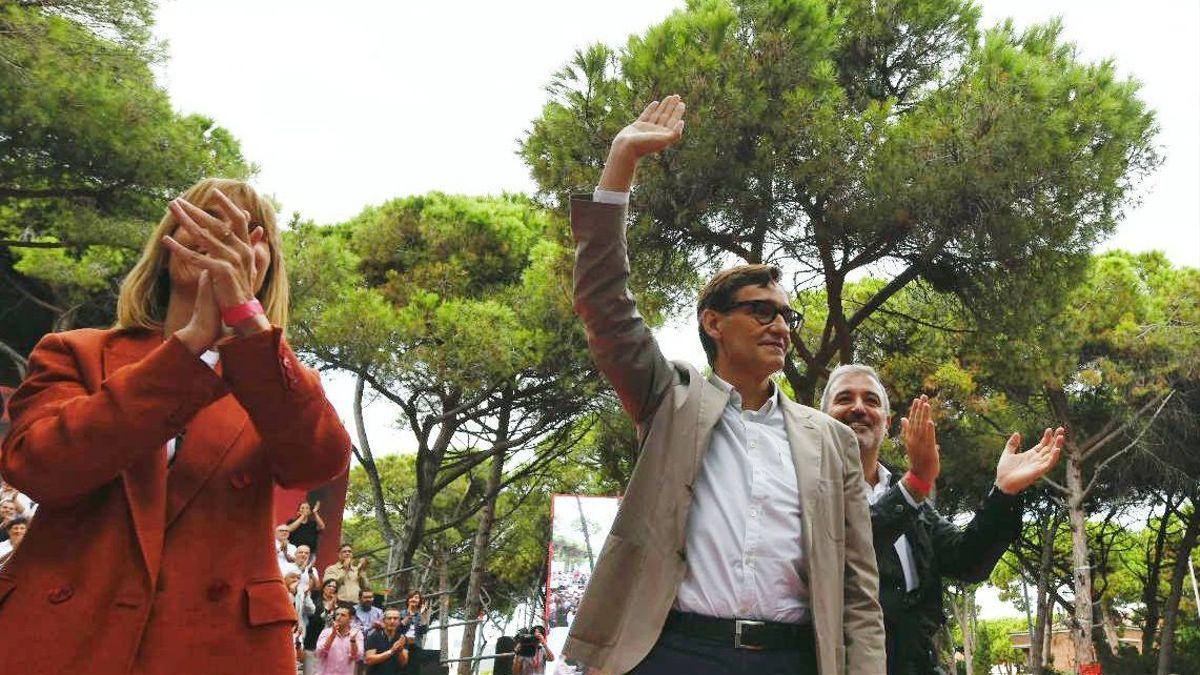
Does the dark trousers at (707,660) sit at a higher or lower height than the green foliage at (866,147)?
lower

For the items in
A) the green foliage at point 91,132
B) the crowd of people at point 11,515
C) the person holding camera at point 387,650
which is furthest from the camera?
the person holding camera at point 387,650

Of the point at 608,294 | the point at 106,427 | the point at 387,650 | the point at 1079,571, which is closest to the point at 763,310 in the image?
the point at 608,294

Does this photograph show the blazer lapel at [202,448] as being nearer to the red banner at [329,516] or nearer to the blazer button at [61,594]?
the blazer button at [61,594]

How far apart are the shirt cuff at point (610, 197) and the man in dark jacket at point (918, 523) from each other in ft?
4.69

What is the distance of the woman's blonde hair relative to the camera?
72.6 inches

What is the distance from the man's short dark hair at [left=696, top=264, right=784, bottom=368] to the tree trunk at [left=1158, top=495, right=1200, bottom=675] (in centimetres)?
2246

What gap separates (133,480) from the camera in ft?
5.16

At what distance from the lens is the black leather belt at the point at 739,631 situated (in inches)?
85.4

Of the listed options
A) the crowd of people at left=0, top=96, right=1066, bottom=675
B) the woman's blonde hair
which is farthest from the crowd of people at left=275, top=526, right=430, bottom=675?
the woman's blonde hair

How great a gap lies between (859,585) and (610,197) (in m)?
1.07

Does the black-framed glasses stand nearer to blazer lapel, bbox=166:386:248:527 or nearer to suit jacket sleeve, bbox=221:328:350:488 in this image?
suit jacket sleeve, bbox=221:328:350:488

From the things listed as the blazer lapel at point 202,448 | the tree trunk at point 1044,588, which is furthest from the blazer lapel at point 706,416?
the tree trunk at point 1044,588

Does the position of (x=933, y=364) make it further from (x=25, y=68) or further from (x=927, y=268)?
(x=25, y=68)

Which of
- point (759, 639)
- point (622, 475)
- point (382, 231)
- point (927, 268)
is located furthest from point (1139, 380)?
point (759, 639)
